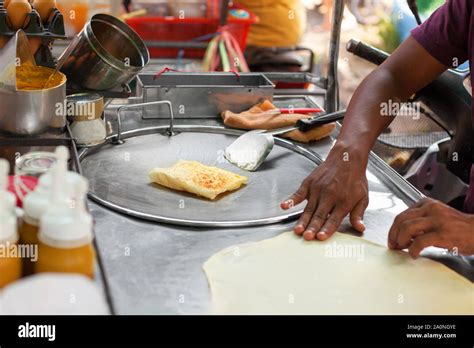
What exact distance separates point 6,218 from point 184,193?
68 centimetres

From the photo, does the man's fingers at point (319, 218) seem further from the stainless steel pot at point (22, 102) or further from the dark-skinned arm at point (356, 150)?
the stainless steel pot at point (22, 102)

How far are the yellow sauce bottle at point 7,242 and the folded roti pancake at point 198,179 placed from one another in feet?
2.05

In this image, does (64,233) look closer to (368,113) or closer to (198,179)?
(198,179)

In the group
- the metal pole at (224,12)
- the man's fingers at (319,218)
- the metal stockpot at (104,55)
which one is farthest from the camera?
the metal pole at (224,12)

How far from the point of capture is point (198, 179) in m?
1.53

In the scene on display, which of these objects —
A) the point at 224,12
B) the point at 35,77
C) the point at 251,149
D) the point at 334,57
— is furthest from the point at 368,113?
the point at 224,12

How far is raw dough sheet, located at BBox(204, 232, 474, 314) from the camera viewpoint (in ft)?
3.52

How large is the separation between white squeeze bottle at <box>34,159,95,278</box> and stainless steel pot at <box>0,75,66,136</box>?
0.59m

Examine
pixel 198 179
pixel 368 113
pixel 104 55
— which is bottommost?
pixel 198 179

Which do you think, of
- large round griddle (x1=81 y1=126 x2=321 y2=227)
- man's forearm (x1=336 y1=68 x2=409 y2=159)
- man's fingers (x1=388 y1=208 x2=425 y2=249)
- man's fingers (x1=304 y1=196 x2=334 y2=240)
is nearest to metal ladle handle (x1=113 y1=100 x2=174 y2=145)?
large round griddle (x1=81 y1=126 x2=321 y2=227)

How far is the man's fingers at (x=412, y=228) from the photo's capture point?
1233 millimetres

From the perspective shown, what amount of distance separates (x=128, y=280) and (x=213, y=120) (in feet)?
3.32

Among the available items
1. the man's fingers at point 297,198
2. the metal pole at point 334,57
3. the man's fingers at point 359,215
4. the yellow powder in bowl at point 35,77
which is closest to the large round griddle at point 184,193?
the man's fingers at point 297,198
